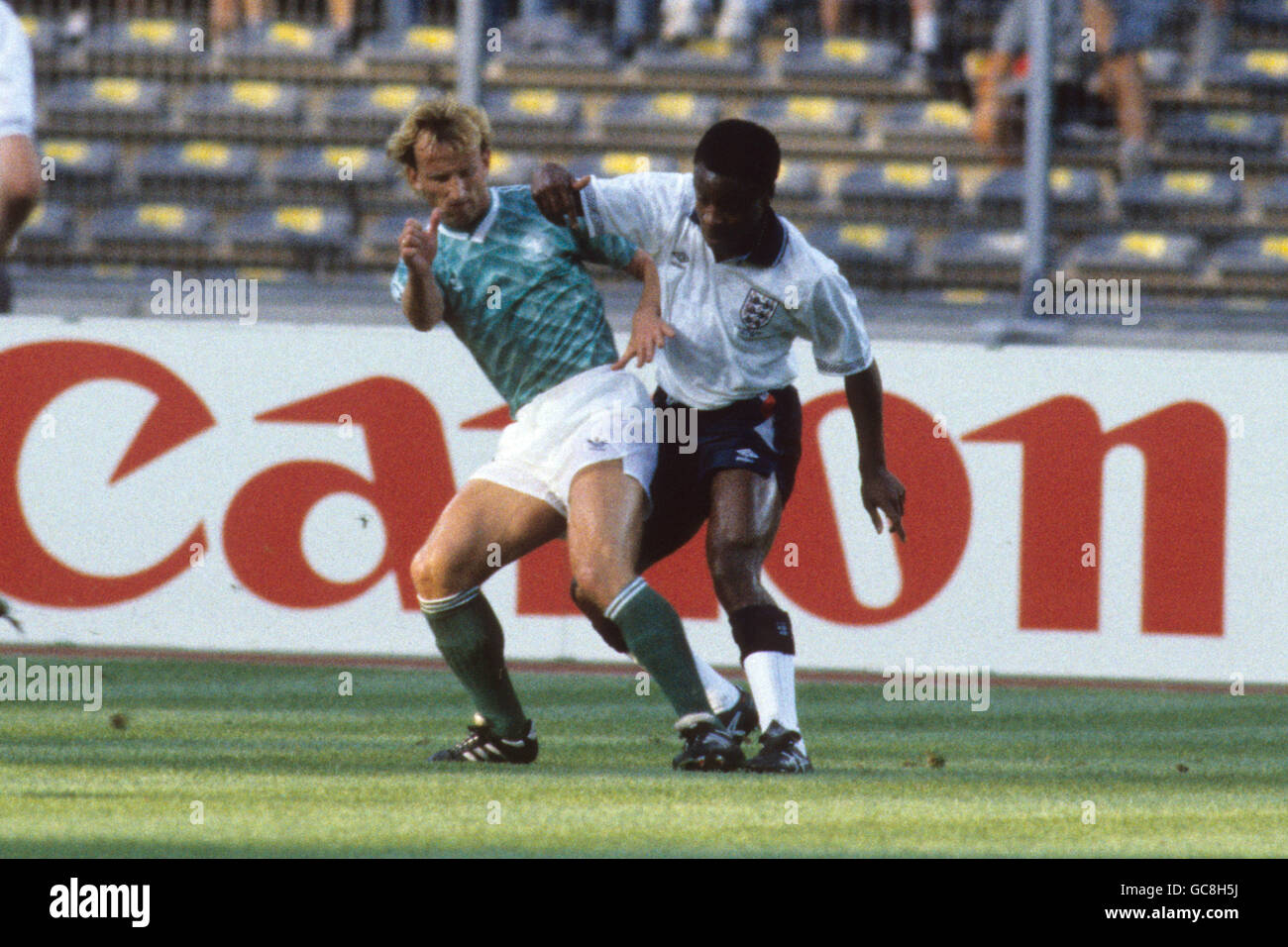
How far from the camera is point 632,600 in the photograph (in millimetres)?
6223

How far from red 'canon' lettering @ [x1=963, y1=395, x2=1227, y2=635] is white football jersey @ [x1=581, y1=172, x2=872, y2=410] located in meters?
2.99

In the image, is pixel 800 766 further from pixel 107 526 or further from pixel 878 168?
pixel 878 168

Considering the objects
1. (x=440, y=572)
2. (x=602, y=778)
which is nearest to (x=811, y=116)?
(x=440, y=572)

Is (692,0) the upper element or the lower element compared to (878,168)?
upper

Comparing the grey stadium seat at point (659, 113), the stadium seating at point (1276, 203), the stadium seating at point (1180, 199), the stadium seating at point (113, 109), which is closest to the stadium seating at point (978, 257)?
the stadium seating at point (1180, 199)

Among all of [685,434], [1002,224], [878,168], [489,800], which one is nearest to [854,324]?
[685,434]

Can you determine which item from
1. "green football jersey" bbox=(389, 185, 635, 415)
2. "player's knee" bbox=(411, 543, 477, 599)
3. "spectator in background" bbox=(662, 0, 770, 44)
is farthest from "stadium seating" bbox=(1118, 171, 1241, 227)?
"player's knee" bbox=(411, 543, 477, 599)

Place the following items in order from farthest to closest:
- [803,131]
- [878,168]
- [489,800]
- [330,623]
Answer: [803,131], [878,168], [330,623], [489,800]

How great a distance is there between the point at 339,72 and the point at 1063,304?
4.93 meters

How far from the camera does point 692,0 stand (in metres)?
14.0

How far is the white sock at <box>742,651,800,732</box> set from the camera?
A: 6.36 m

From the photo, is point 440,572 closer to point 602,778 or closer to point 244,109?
point 602,778

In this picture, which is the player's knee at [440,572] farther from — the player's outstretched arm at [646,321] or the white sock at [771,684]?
the white sock at [771,684]

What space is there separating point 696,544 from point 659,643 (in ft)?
10.8
